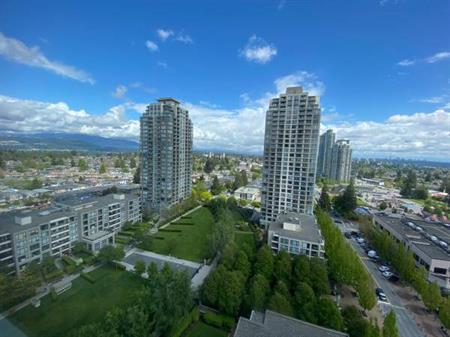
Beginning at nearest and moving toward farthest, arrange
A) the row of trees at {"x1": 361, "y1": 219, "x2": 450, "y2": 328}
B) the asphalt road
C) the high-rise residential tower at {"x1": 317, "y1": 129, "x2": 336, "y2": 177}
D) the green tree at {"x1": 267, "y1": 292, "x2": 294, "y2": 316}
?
the green tree at {"x1": 267, "y1": 292, "x2": 294, "y2": 316}
the asphalt road
the row of trees at {"x1": 361, "y1": 219, "x2": 450, "y2": 328}
the high-rise residential tower at {"x1": 317, "y1": 129, "x2": 336, "y2": 177}

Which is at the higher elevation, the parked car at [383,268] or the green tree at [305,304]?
the green tree at [305,304]

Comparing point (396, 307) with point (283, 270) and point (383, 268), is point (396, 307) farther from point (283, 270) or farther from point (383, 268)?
point (283, 270)

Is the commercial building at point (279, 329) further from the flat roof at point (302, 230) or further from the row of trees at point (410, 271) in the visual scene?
the flat roof at point (302, 230)

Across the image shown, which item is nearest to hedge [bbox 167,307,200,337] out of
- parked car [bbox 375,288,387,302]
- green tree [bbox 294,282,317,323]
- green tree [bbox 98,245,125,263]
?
green tree [bbox 294,282,317,323]

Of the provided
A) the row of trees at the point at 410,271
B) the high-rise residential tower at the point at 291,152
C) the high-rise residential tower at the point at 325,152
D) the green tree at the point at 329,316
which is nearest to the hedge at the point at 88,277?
the green tree at the point at 329,316

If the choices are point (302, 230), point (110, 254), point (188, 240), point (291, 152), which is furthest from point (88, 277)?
point (291, 152)

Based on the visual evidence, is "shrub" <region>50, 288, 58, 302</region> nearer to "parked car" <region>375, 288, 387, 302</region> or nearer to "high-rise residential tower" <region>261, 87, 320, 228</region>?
"high-rise residential tower" <region>261, 87, 320, 228</region>
